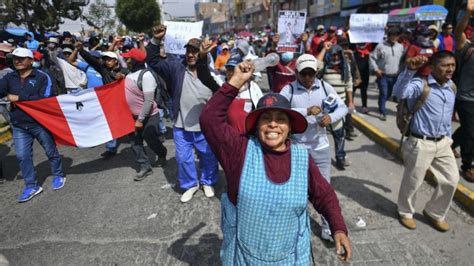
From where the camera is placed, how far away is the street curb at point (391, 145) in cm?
370

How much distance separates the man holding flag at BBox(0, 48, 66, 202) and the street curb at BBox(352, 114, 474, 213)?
534cm

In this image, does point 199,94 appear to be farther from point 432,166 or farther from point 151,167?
point 432,166

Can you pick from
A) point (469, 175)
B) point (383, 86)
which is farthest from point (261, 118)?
point (383, 86)

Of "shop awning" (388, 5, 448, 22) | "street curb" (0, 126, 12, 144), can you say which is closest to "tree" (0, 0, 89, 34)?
"street curb" (0, 126, 12, 144)

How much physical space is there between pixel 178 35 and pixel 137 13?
3680 cm

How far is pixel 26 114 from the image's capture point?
4.23 m

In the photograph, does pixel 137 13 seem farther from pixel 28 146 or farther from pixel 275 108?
pixel 275 108

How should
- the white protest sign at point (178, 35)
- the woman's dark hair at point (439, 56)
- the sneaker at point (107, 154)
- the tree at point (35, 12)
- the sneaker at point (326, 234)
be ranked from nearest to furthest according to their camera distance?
the woman's dark hair at point (439, 56) < the sneaker at point (326, 234) < the white protest sign at point (178, 35) < the sneaker at point (107, 154) < the tree at point (35, 12)

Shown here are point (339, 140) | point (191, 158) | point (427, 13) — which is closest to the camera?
point (191, 158)

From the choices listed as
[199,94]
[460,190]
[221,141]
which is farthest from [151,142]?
[460,190]

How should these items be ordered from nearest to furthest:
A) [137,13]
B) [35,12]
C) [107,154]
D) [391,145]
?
[391,145], [107,154], [35,12], [137,13]

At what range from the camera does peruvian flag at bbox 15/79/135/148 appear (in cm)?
476

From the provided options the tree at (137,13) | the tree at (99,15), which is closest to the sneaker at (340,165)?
the tree at (99,15)

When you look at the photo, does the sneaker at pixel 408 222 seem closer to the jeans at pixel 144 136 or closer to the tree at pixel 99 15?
Result: the jeans at pixel 144 136
